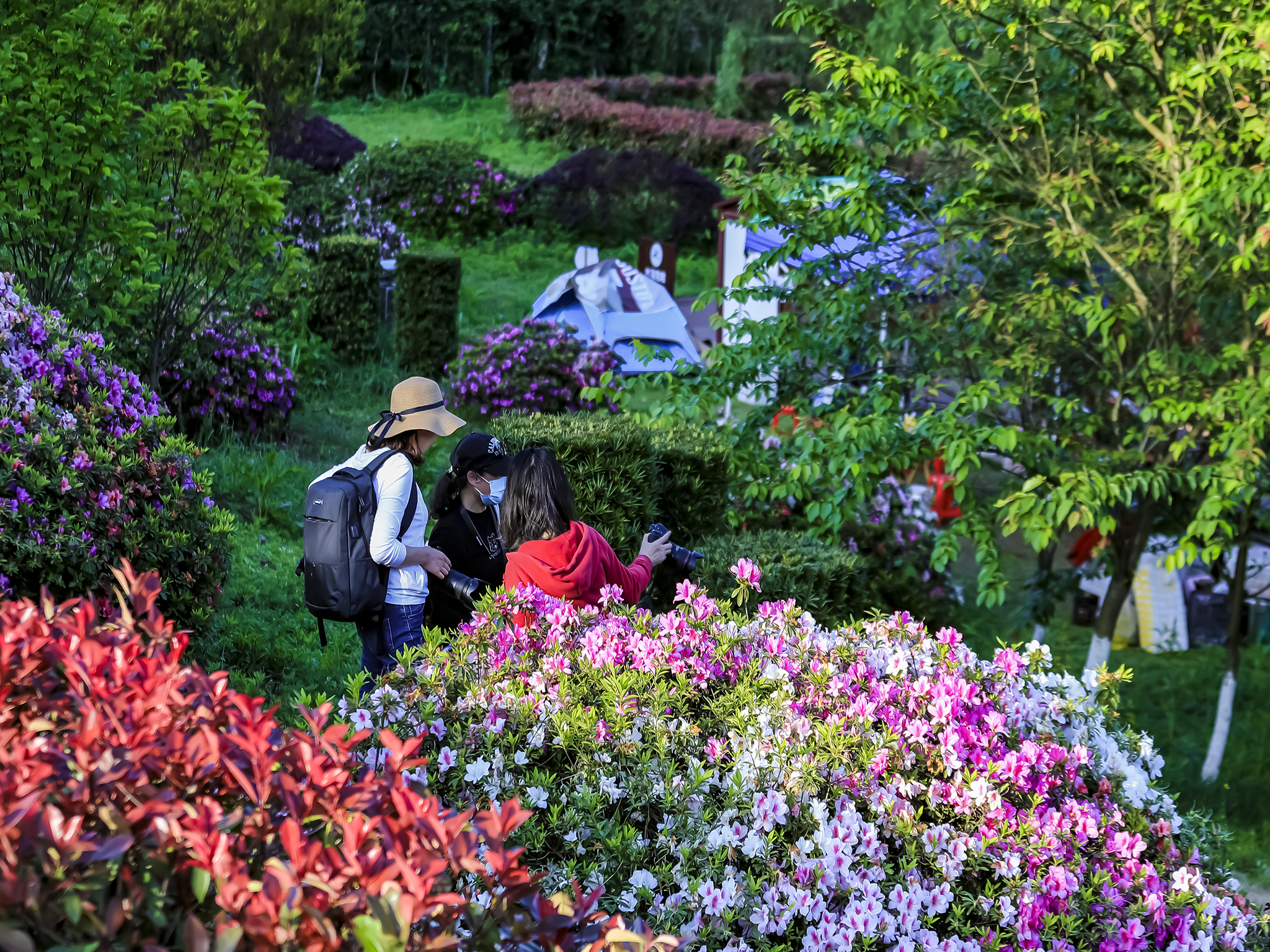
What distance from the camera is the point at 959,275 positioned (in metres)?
7.30

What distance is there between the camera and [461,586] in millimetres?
3865

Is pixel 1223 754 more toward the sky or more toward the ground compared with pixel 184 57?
more toward the ground

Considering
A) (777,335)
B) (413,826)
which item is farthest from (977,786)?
(777,335)

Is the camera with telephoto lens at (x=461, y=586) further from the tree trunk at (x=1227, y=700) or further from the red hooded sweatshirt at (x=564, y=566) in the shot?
the tree trunk at (x=1227, y=700)

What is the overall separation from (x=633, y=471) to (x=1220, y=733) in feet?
16.4

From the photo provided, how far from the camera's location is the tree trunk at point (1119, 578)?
22.9ft

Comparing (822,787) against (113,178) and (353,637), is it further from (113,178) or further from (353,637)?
(113,178)

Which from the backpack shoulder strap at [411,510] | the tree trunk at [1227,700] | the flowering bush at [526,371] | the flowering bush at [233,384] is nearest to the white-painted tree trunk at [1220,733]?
the tree trunk at [1227,700]

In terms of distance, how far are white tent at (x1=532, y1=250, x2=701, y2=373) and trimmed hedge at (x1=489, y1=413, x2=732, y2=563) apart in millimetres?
9147

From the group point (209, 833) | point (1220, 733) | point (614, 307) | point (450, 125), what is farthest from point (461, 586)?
point (450, 125)

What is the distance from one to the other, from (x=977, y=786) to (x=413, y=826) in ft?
4.59

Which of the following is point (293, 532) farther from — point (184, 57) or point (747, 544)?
point (184, 57)

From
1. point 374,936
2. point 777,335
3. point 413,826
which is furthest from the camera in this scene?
point 777,335

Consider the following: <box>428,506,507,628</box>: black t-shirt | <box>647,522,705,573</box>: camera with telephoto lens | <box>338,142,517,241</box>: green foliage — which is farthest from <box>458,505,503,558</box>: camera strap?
<box>338,142,517,241</box>: green foliage
